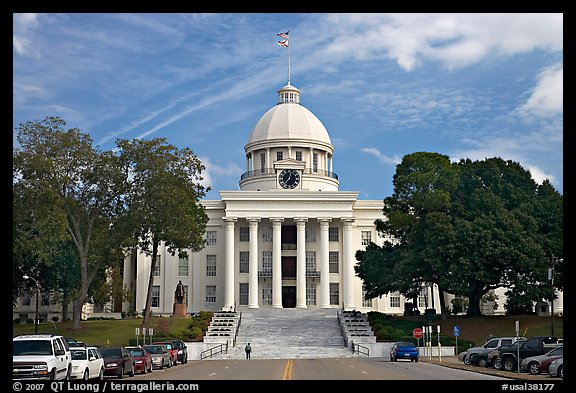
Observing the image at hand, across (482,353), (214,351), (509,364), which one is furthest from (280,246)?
(509,364)

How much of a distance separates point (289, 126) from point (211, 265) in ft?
61.0

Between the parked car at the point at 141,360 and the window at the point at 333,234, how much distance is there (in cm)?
5206

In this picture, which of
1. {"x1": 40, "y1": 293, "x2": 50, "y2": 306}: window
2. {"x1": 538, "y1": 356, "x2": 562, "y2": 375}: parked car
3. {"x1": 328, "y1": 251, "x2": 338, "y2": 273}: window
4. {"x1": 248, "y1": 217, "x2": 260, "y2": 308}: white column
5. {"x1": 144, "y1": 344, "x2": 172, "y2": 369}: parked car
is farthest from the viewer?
{"x1": 40, "y1": 293, "x2": 50, "y2": 306}: window

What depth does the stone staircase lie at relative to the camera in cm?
6112

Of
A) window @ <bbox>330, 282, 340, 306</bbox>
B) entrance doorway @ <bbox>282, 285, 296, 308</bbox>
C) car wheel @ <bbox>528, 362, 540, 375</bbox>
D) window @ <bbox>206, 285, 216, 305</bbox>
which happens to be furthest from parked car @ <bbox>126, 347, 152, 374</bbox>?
window @ <bbox>206, 285, 216, 305</bbox>

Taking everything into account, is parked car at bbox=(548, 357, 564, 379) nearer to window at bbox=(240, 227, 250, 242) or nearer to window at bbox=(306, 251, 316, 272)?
window at bbox=(306, 251, 316, 272)

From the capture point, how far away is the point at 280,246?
280 feet

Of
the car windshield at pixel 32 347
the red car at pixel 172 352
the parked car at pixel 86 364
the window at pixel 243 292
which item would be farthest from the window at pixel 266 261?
the car windshield at pixel 32 347

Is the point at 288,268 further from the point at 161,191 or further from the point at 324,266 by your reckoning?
the point at 161,191

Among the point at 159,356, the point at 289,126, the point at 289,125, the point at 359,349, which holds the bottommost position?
the point at 359,349

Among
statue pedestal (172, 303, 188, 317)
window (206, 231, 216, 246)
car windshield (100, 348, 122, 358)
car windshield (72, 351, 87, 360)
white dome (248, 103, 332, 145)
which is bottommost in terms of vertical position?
car windshield (100, 348, 122, 358)

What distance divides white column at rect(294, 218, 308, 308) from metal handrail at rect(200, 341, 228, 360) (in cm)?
2064

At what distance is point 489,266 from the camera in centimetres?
6334
